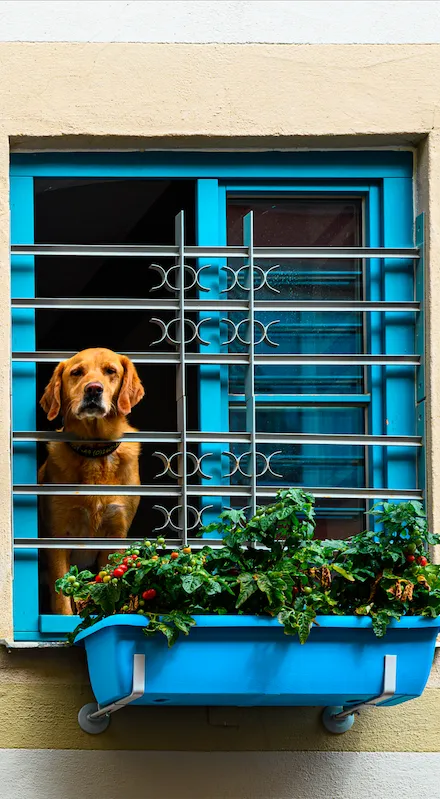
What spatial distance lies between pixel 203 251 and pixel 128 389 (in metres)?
0.57

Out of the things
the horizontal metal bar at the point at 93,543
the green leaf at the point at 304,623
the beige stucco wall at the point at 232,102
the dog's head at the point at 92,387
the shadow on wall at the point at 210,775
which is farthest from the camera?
the beige stucco wall at the point at 232,102

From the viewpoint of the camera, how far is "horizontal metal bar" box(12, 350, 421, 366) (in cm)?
622

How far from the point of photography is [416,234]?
6.38m

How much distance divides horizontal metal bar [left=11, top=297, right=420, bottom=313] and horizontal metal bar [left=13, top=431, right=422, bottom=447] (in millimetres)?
457

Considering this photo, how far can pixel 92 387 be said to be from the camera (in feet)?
20.3

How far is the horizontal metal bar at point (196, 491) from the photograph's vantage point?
6133mm

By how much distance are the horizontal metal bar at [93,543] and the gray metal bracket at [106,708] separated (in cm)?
58

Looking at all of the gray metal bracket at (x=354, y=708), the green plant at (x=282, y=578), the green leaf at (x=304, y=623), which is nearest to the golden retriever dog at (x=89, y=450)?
the green plant at (x=282, y=578)

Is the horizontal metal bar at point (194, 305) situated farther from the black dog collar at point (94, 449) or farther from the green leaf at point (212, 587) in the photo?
the green leaf at point (212, 587)

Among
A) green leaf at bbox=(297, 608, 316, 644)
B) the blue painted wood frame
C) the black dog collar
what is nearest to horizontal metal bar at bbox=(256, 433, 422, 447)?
the black dog collar

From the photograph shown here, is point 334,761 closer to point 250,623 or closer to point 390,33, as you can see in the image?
point 250,623

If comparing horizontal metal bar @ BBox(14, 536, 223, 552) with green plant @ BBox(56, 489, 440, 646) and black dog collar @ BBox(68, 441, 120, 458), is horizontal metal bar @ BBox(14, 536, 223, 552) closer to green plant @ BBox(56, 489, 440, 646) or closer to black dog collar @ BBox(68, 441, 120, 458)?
black dog collar @ BBox(68, 441, 120, 458)

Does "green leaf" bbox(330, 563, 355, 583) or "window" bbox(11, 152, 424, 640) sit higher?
"window" bbox(11, 152, 424, 640)

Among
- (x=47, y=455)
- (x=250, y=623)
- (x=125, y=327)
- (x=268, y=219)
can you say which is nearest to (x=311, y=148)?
(x=268, y=219)
